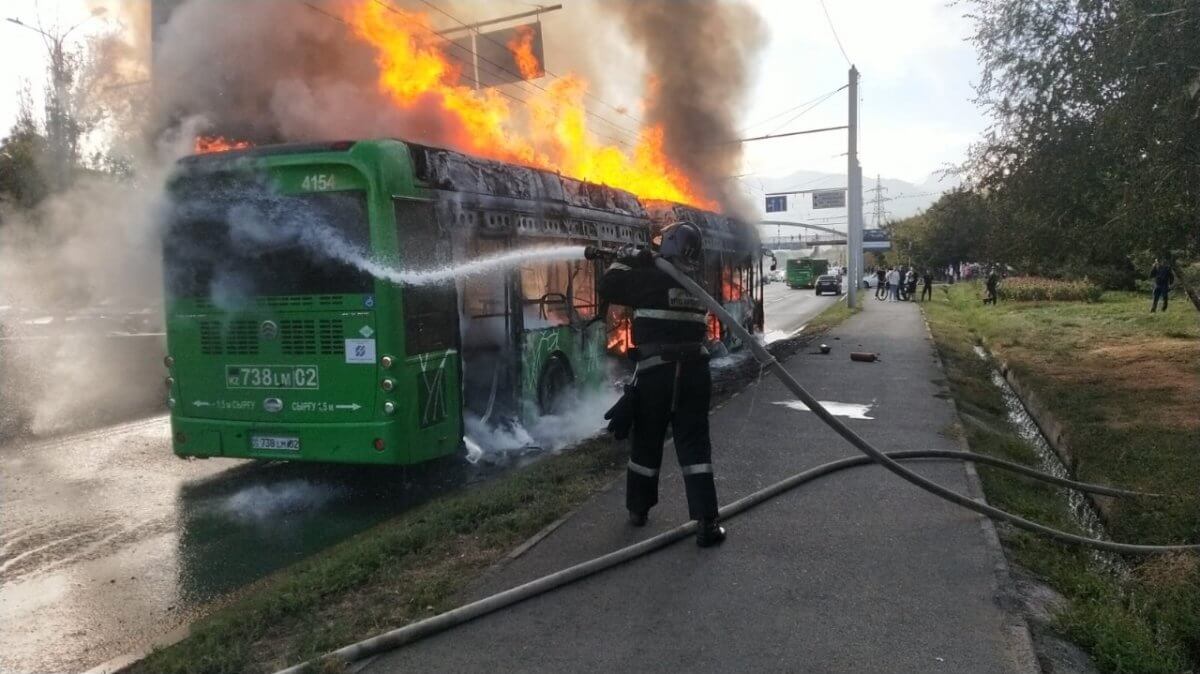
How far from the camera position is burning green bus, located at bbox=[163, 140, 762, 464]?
613 cm

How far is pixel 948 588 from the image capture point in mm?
4012

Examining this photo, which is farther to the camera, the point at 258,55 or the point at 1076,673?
the point at 258,55

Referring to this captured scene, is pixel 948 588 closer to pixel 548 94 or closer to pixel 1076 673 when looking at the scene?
Answer: pixel 1076 673

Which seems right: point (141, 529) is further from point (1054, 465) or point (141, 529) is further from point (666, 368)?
point (1054, 465)

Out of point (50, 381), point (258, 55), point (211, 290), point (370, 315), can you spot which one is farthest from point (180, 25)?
point (50, 381)

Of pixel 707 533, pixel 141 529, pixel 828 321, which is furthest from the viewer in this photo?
pixel 828 321

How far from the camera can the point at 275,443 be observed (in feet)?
21.2

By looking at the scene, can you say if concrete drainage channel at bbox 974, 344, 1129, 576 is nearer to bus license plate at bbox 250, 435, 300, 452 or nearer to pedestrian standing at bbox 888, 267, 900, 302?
bus license plate at bbox 250, 435, 300, 452

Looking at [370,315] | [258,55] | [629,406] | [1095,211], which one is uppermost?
[258,55]

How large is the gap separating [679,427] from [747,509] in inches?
39.1

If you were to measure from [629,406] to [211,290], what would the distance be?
3.94 meters

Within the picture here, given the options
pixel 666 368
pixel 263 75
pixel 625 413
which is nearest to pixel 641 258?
pixel 666 368

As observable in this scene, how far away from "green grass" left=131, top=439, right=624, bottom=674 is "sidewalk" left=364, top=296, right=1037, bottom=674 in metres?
0.27

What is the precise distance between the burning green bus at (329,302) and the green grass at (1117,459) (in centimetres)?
380
